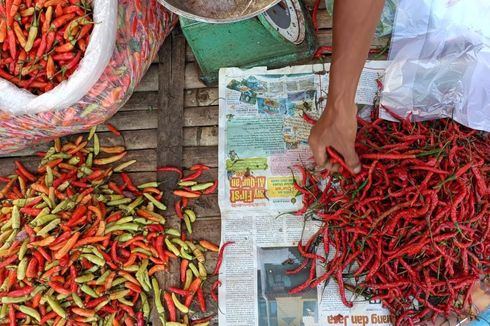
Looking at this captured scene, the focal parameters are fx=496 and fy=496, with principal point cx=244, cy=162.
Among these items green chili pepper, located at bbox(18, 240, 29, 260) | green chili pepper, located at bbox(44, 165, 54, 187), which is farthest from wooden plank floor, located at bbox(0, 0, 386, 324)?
green chili pepper, located at bbox(18, 240, 29, 260)

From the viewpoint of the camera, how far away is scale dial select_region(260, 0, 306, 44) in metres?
2.07

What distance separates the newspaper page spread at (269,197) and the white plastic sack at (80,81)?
0.64 m

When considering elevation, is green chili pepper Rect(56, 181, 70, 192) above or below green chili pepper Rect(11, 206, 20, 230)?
above

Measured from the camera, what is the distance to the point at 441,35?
78.9 inches

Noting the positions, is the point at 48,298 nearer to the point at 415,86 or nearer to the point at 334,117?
the point at 334,117

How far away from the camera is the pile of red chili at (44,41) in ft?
5.99

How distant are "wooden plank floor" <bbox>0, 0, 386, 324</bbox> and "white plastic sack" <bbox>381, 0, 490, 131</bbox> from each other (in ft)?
0.77

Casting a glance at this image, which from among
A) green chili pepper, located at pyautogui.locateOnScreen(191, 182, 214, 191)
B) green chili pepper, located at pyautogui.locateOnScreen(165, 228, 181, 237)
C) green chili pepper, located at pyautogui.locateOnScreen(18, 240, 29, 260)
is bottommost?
green chili pepper, located at pyautogui.locateOnScreen(18, 240, 29, 260)

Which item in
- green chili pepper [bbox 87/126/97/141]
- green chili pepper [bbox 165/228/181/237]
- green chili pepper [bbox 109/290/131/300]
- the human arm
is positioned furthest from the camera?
green chili pepper [bbox 87/126/97/141]

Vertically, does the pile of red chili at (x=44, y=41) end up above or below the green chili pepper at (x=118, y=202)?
above

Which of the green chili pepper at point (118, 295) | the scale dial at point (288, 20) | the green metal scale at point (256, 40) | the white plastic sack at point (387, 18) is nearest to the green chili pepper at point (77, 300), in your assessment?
the green chili pepper at point (118, 295)

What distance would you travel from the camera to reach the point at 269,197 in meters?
2.16

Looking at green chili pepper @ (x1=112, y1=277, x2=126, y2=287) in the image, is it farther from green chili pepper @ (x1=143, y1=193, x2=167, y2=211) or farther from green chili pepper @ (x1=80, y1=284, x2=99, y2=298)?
green chili pepper @ (x1=143, y1=193, x2=167, y2=211)

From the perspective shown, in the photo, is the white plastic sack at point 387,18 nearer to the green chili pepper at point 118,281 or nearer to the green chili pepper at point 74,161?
the green chili pepper at point 74,161
